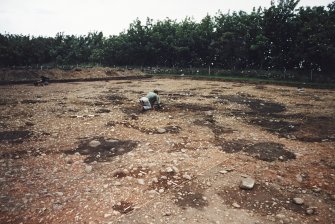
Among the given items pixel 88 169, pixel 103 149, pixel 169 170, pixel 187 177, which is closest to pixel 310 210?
pixel 187 177

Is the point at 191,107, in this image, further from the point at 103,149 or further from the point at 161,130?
the point at 103,149

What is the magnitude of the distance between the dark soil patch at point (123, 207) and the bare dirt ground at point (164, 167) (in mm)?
18

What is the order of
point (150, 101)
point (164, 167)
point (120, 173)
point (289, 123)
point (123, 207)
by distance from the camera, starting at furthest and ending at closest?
1. point (150, 101)
2. point (289, 123)
3. point (164, 167)
4. point (120, 173)
5. point (123, 207)

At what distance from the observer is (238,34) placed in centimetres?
3353

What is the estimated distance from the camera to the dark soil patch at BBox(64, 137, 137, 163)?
7098 millimetres

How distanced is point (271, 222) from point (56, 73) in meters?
27.2

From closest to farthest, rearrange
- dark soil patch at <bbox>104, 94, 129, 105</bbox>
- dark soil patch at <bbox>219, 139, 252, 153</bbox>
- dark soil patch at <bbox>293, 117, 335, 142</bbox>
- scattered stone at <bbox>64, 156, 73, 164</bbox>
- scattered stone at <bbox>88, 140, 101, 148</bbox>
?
scattered stone at <bbox>64, 156, 73, 164</bbox>
dark soil patch at <bbox>219, 139, 252, 153</bbox>
scattered stone at <bbox>88, 140, 101, 148</bbox>
dark soil patch at <bbox>293, 117, 335, 142</bbox>
dark soil patch at <bbox>104, 94, 129, 105</bbox>

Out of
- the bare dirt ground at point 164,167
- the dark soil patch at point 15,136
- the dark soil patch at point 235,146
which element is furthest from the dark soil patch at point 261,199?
the dark soil patch at point 15,136

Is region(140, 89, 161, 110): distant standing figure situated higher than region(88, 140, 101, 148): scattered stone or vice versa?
region(140, 89, 161, 110): distant standing figure

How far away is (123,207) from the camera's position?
4930 mm

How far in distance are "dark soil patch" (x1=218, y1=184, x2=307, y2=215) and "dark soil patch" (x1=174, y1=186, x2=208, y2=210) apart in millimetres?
418

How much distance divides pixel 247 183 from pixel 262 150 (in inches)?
91.7

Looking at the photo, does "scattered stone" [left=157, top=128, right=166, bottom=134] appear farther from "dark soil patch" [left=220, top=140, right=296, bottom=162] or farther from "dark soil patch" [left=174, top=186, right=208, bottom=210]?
"dark soil patch" [left=174, top=186, right=208, bottom=210]

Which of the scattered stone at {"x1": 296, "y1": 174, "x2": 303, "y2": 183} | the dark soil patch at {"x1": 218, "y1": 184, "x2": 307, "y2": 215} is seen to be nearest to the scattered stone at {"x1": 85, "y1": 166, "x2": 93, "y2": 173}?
the dark soil patch at {"x1": 218, "y1": 184, "x2": 307, "y2": 215}
